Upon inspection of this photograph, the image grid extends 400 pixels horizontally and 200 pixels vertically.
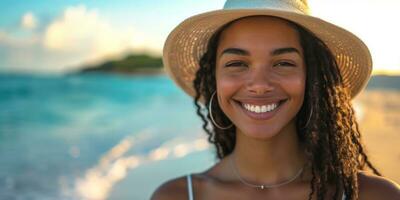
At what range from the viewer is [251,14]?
10.6 ft

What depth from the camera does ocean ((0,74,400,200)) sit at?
353 inches

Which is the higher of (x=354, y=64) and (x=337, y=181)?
(x=354, y=64)

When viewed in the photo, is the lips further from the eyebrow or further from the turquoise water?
the turquoise water

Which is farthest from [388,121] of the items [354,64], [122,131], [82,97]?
[82,97]

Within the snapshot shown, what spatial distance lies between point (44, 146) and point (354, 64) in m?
10.7

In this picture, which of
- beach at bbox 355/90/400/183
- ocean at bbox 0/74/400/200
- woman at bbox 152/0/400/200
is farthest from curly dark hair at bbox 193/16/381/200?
ocean at bbox 0/74/400/200

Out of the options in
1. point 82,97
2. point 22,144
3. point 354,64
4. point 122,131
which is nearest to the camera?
point 354,64

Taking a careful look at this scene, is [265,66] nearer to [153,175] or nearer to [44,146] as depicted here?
[153,175]

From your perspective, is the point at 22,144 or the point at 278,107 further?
the point at 22,144

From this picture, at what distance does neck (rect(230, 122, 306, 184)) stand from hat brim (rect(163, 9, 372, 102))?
45 centimetres

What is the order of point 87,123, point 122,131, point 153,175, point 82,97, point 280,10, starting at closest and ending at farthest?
point 280,10, point 153,175, point 122,131, point 87,123, point 82,97

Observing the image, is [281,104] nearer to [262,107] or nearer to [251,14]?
[262,107]

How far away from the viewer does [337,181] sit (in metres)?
3.26

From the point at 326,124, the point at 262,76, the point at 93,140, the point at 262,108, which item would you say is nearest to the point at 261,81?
the point at 262,76
